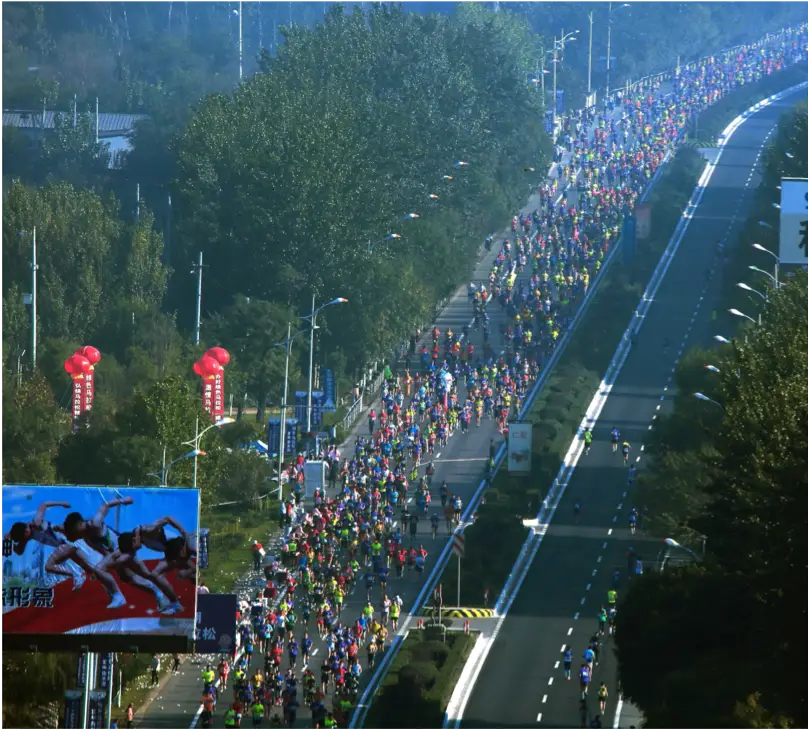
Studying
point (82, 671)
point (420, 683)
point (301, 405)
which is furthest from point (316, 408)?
point (82, 671)

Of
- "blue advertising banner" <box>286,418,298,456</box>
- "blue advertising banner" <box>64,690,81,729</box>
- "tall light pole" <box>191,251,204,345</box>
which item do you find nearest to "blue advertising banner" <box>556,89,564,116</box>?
"tall light pole" <box>191,251,204,345</box>

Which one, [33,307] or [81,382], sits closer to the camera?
[81,382]

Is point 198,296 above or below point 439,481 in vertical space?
above

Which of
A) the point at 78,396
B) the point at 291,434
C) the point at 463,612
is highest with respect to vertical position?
the point at 78,396

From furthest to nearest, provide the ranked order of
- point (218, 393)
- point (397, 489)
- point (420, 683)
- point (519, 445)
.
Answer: point (519, 445) → point (218, 393) → point (397, 489) → point (420, 683)

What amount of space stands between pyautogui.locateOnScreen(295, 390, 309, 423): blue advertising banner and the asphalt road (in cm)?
1122

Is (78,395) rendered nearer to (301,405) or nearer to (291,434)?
(291,434)

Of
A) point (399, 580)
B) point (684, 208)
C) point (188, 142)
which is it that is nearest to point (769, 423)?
point (399, 580)

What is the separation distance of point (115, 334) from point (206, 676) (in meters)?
48.1

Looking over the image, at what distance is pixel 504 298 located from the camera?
12338cm

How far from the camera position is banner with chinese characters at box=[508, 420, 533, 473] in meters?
91.8

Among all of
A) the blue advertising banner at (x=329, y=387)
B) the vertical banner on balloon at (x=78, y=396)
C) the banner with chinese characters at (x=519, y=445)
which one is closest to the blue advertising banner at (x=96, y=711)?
the vertical banner on balloon at (x=78, y=396)

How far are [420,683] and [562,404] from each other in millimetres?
40260

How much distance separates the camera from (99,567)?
51281mm
